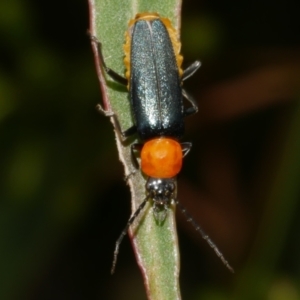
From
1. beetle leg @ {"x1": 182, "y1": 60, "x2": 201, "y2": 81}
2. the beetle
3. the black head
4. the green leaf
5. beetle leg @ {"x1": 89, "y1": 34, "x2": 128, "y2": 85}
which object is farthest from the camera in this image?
beetle leg @ {"x1": 182, "y1": 60, "x2": 201, "y2": 81}

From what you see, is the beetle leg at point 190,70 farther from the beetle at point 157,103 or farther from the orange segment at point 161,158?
the orange segment at point 161,158

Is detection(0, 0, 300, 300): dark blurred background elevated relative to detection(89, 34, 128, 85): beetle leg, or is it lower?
lower

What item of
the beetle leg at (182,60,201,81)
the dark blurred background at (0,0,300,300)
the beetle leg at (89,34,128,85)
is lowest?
the dark blurred background at (0,0,300,300)

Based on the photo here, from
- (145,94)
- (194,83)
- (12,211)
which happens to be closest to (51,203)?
(12,211)

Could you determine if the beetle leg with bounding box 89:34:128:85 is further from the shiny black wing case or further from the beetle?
the shiny black wing case

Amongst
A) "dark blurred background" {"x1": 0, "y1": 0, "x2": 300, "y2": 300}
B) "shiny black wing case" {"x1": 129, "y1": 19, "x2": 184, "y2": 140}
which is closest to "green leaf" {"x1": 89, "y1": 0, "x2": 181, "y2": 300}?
"shiny black wing case" {"x1": 129, "y1": 19, "x2": 184, "y2": 140}

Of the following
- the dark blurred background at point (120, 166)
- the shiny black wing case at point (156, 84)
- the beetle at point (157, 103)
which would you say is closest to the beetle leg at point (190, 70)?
the beetle at point (157, 103)

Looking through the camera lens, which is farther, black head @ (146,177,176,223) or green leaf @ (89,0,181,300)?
black head @ (146,177,176,223)
